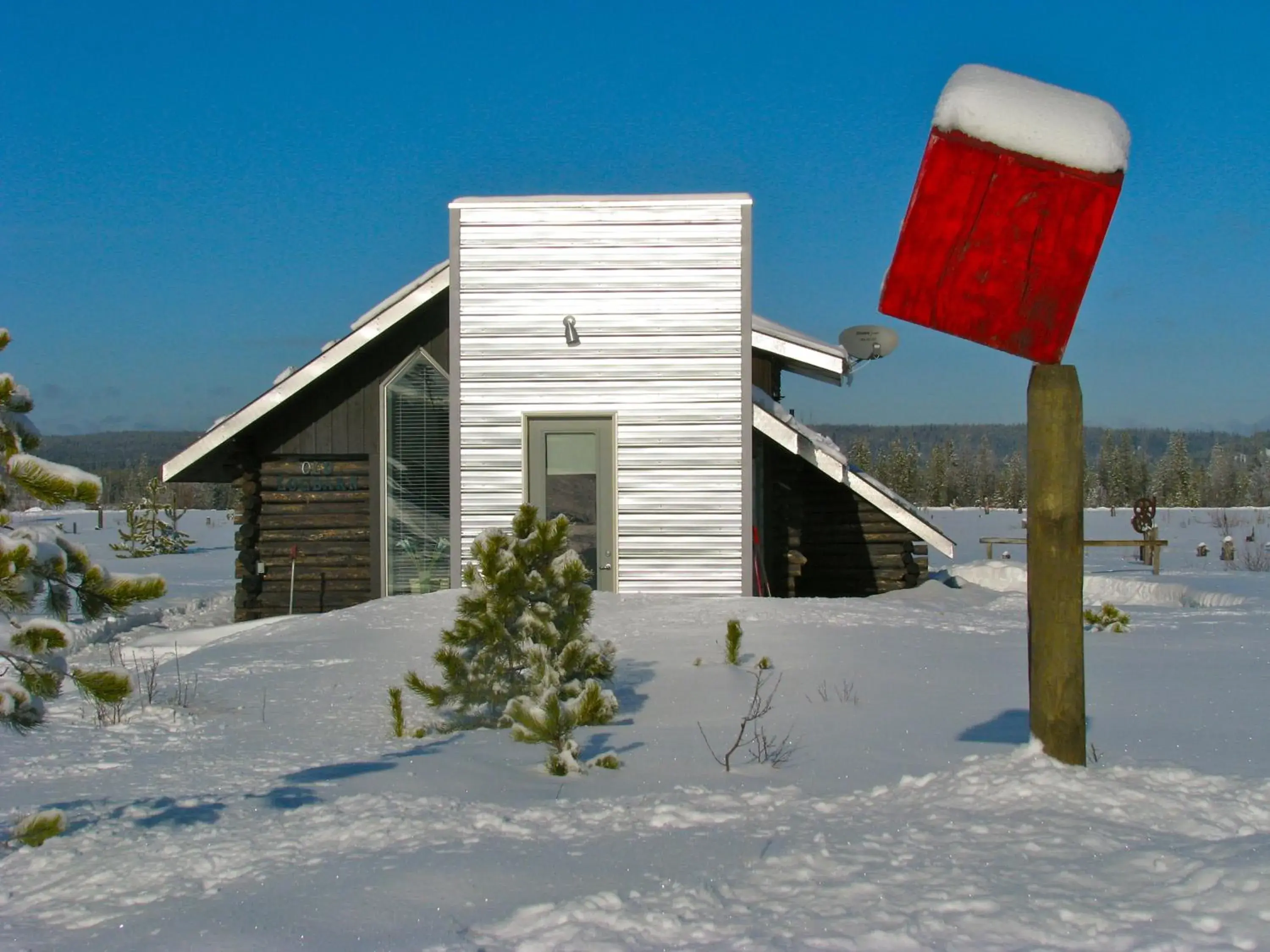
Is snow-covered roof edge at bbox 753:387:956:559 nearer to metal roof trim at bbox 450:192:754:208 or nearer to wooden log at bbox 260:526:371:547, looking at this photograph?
metal roof trim at bbox 450:192:754:208

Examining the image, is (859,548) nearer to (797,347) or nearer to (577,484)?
(797,347)

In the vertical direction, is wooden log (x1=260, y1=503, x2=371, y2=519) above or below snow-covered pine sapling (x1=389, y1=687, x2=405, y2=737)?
above

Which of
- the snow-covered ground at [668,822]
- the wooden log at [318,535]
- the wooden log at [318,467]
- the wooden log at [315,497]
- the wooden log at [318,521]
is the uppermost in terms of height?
the wooden log at [318,467]

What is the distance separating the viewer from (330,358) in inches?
562

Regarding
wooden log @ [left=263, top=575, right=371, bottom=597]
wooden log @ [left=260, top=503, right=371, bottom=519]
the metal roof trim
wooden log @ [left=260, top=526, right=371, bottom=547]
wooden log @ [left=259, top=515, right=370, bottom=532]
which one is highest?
the metal roof trim

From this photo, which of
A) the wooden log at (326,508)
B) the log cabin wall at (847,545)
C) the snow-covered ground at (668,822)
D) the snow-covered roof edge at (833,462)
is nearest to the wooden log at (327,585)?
the wooden log at (326,508)

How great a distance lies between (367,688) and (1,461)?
14.9 feet

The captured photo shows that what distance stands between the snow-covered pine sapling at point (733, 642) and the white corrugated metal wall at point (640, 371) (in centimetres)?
404

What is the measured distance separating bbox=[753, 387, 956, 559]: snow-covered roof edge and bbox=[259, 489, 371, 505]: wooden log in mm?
5189

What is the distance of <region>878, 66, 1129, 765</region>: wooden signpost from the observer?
4.64 m

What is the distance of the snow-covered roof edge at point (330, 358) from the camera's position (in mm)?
14000

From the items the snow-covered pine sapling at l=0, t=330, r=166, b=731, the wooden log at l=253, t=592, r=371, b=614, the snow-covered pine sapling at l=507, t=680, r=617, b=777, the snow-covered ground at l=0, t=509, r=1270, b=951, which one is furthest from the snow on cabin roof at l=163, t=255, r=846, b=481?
the snow-covered pine sapling at l=0, t=330, r=166, b=731

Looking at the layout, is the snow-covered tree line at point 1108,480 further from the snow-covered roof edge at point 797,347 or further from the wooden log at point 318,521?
the wooden log at point 318,521

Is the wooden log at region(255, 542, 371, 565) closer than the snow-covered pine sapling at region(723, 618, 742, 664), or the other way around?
the snow-covered pine sapling at region(723, 618, 742, 664)
